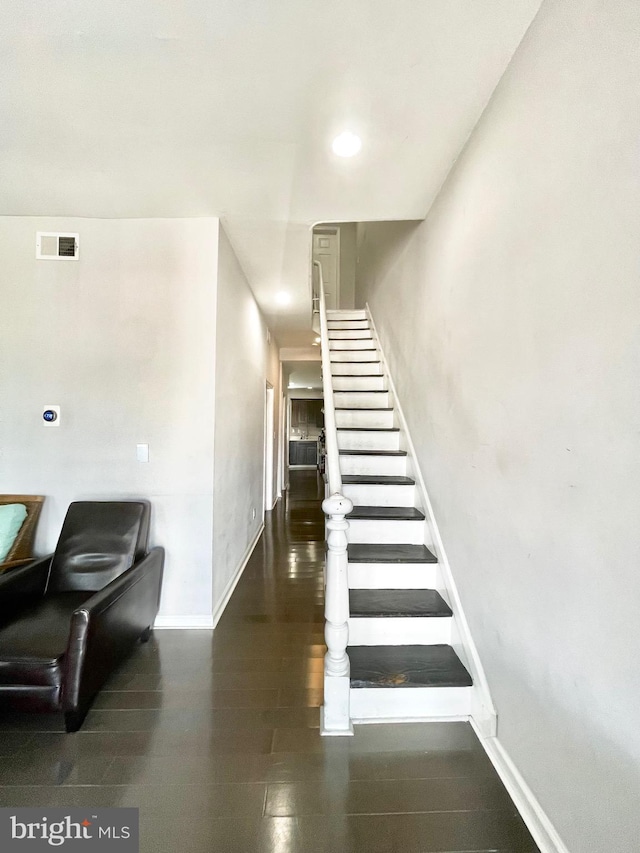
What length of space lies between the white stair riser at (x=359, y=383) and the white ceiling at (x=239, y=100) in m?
1.74

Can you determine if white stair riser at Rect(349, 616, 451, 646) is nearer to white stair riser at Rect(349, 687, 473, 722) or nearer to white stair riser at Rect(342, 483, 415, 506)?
white stair riser at Rect(349, 687, 473, 722)

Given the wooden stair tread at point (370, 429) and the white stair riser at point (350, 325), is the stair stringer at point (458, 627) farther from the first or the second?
the white stair riser at point (350, 325)

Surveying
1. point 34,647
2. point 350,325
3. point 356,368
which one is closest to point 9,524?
point 34,647

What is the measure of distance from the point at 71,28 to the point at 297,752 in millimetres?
2922

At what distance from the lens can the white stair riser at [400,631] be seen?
2.02 metres

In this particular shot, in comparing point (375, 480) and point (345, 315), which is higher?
point (345, 315)

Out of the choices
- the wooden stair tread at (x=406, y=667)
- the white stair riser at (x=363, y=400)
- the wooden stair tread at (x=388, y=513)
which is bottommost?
the wooden stair tread at (x=406, y=667)

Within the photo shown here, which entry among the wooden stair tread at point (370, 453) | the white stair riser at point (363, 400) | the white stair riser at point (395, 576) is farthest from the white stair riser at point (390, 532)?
the white stair riser at point (363, 400)

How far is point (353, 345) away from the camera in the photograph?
4.82m

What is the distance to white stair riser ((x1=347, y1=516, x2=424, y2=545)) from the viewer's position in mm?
2533

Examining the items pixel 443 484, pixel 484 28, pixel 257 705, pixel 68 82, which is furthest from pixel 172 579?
pixel 484 28

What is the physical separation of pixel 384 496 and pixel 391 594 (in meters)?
0.76

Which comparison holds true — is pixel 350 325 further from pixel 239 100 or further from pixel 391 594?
pixel 391 594

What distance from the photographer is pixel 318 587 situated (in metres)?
3.33
